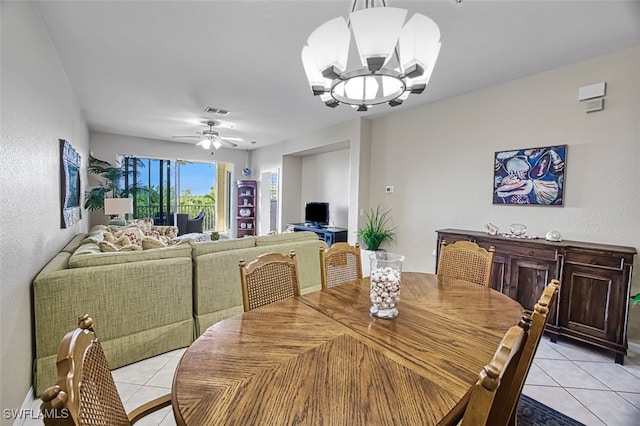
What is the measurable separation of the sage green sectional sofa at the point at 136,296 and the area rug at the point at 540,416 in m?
2.30

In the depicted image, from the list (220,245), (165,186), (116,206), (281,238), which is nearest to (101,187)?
(116,206)

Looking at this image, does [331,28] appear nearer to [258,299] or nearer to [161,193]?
[258,299]

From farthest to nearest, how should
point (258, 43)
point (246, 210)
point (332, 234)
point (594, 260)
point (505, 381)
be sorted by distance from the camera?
point (246, 210), point (332, 234), point (258, 43), point (594, 260), point (505, 381)

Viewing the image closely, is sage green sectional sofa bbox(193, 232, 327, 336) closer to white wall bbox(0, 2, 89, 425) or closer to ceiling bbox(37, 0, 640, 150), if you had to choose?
white wall bbox(0, 2, 89, 425)

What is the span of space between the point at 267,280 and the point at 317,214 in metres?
4.56

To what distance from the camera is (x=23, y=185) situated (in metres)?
1.78

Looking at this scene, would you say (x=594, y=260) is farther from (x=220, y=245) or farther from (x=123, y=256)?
(x=123, y=256)

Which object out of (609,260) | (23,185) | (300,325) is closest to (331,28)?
(300,325)

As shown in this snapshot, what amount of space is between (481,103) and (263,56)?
2638 millimetres

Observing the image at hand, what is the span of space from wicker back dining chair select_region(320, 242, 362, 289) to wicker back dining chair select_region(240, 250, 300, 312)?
27 centimetres

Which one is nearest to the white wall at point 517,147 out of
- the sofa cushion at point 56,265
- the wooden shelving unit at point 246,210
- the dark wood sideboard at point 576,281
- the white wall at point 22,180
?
the dark wood sideboard at point 576,281

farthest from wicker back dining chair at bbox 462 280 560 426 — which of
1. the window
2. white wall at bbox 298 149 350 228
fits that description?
the window

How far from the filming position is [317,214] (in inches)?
246

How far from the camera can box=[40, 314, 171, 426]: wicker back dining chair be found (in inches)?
20.6
